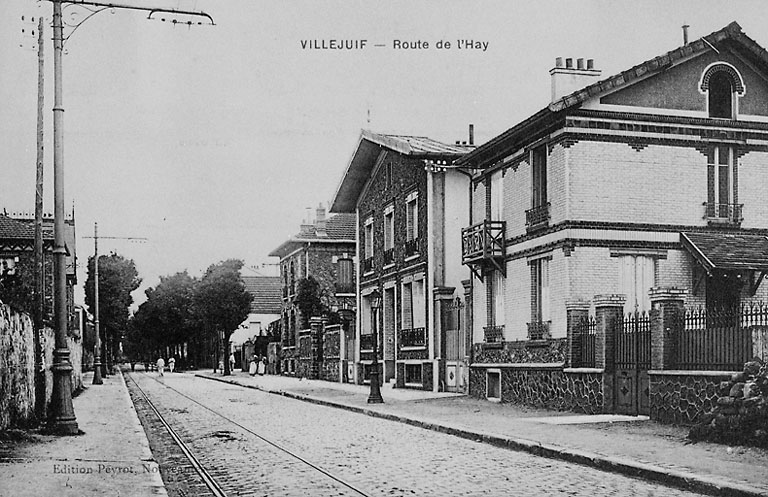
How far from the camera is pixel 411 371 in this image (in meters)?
34.2

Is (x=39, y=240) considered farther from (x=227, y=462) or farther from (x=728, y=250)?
(x=728, y=250)

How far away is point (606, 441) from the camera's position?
48.4 ft

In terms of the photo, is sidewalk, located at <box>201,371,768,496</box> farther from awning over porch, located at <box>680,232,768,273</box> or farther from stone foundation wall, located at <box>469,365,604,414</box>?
awning over porch, located at <box>680,232,768,273</box>

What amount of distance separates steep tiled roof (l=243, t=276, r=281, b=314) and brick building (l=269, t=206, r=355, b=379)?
23.4m

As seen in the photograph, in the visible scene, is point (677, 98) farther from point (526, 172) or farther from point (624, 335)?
point (624, 335)

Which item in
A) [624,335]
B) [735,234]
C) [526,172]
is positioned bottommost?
[624,335]

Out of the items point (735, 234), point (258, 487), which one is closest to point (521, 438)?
point (258, 487)

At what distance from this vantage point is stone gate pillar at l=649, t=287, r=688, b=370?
17656mm

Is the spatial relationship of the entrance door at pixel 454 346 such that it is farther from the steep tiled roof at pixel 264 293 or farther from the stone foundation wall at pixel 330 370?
the steep tiled roof at pixel 264 293

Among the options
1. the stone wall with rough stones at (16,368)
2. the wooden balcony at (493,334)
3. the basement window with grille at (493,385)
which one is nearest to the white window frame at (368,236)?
the wooden balcony at (493,334)

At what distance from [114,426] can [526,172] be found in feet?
36.7

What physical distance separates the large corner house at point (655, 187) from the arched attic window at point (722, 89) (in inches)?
1.2

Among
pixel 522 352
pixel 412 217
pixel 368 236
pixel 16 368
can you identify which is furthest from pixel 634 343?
pixel 368 236

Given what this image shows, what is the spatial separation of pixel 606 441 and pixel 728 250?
8.84 m
